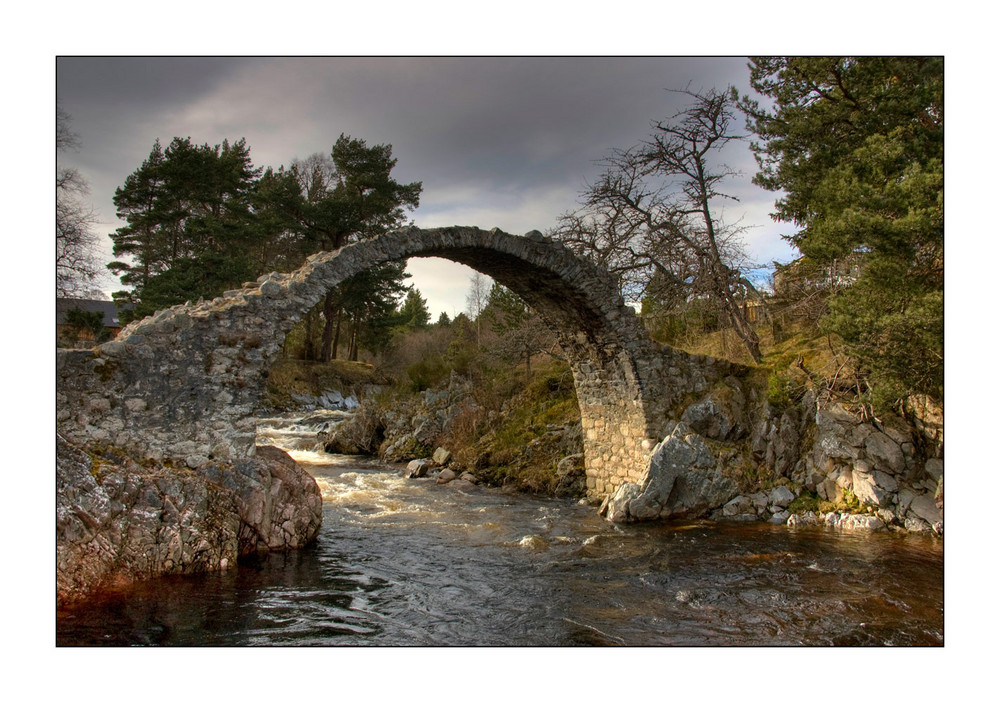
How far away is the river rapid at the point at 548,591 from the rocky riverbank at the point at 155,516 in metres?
0.23

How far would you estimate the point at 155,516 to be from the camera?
6.06 metres

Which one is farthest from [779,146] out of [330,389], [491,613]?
[330,389]

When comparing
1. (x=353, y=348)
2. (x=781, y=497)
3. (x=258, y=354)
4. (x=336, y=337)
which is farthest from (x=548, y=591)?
(x=353, y=348)

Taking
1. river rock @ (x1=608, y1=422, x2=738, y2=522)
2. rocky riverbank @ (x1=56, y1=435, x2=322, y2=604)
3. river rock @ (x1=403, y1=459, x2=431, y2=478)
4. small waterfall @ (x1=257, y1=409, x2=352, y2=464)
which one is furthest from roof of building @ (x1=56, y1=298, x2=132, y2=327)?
river rock @ (x1=608, y1=422, x2=738, y2=522)

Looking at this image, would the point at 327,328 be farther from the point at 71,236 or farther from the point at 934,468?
the point at 934,468

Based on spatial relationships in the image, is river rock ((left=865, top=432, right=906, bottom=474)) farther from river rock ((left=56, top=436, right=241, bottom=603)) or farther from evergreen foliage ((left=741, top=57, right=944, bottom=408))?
river rock ((left=56, top=436, right=241, bottom=603))

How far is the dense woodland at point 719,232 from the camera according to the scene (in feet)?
23.9

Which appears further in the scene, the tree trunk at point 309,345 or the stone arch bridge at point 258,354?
the tree trunk at point 309,345

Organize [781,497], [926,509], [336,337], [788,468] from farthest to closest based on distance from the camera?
1. [336,337]
2. [788,468]
3. [781,497]
4. [926,509]

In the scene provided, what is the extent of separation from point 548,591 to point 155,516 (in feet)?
12.8

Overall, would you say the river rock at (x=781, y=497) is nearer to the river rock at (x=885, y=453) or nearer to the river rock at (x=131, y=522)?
the river rock at (x=885, y=453)

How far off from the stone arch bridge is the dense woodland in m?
1.85

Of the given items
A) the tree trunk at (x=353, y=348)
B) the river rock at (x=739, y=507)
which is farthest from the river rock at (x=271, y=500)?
the tree trunk at (x=353, y=348)

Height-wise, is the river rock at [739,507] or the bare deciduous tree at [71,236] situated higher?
the bare deciduous tree at [71,236]
